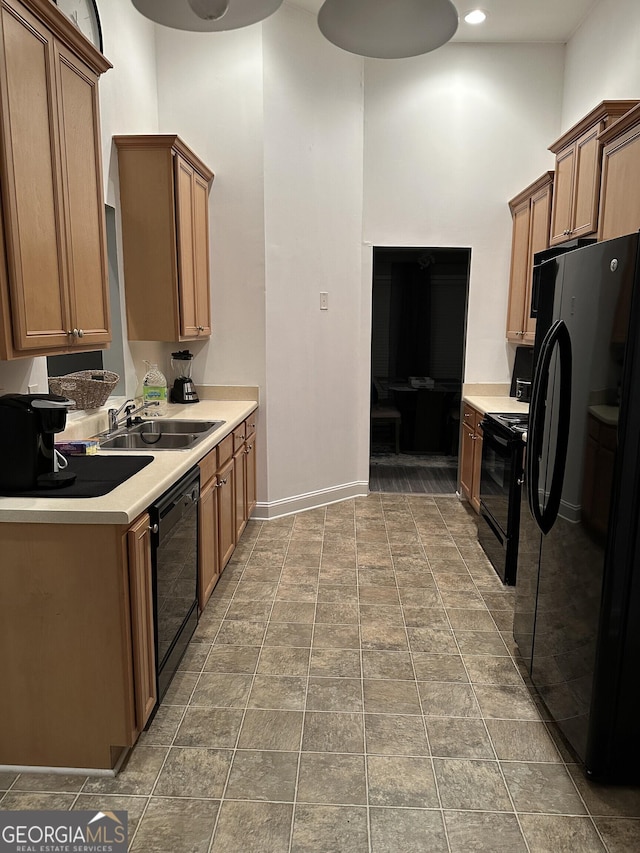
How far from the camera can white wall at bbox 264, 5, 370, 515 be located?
438 cm

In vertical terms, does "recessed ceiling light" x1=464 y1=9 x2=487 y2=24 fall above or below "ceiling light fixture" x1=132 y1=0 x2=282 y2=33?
above

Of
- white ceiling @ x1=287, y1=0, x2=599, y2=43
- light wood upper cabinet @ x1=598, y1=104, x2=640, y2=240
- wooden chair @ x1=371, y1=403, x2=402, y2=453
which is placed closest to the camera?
light wood upper cabinet @ x1=598, y1=104, x2=640, y2=240

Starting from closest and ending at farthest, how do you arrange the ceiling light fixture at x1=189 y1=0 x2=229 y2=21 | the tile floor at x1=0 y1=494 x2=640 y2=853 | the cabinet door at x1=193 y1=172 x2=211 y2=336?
the tile floor at x1=0 y1=494 x2=640 y2=853 < the ceiling light fixture at x1=189 y1=0 x2=229 y2=21 < the cabinet door at x1=193 y1=172 x2=211 y2=336

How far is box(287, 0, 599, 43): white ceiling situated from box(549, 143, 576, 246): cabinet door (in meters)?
1.24

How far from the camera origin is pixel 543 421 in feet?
7.75

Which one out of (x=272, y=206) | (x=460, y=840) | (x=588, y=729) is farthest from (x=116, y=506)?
(x=272, y=206)

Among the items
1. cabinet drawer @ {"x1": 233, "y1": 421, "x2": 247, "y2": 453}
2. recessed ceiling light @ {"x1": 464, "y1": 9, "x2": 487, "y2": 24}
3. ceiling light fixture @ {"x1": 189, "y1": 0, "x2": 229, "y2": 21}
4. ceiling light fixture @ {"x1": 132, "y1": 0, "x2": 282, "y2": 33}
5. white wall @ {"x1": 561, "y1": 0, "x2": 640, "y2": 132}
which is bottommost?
cabinet drawer @ {"x1": 233, "y1": 421, "x2": 247, "y2": 453}

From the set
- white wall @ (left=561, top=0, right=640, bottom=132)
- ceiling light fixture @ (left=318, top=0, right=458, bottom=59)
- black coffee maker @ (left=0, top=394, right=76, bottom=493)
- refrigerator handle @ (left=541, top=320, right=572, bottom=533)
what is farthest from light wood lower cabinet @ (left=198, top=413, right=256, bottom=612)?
white wall @ (left=561, top=0, right=640, bottom=132)

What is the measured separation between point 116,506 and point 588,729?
5.60 ft

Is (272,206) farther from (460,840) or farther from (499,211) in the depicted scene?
(460,840)

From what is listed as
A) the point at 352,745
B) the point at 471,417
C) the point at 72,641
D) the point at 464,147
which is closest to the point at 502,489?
the point at 471,417

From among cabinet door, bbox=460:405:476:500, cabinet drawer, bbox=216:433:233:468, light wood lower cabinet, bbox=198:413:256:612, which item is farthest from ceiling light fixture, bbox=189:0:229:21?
cabinet door, bbox=460:405:476:500

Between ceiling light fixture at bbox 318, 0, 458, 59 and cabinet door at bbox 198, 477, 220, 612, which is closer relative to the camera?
ceiling light fixture at bbox 318, 0, 458, 59

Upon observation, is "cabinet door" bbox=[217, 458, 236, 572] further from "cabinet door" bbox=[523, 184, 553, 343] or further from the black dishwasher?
"cabinet door" bbox=[523, 184, 553, 343]
